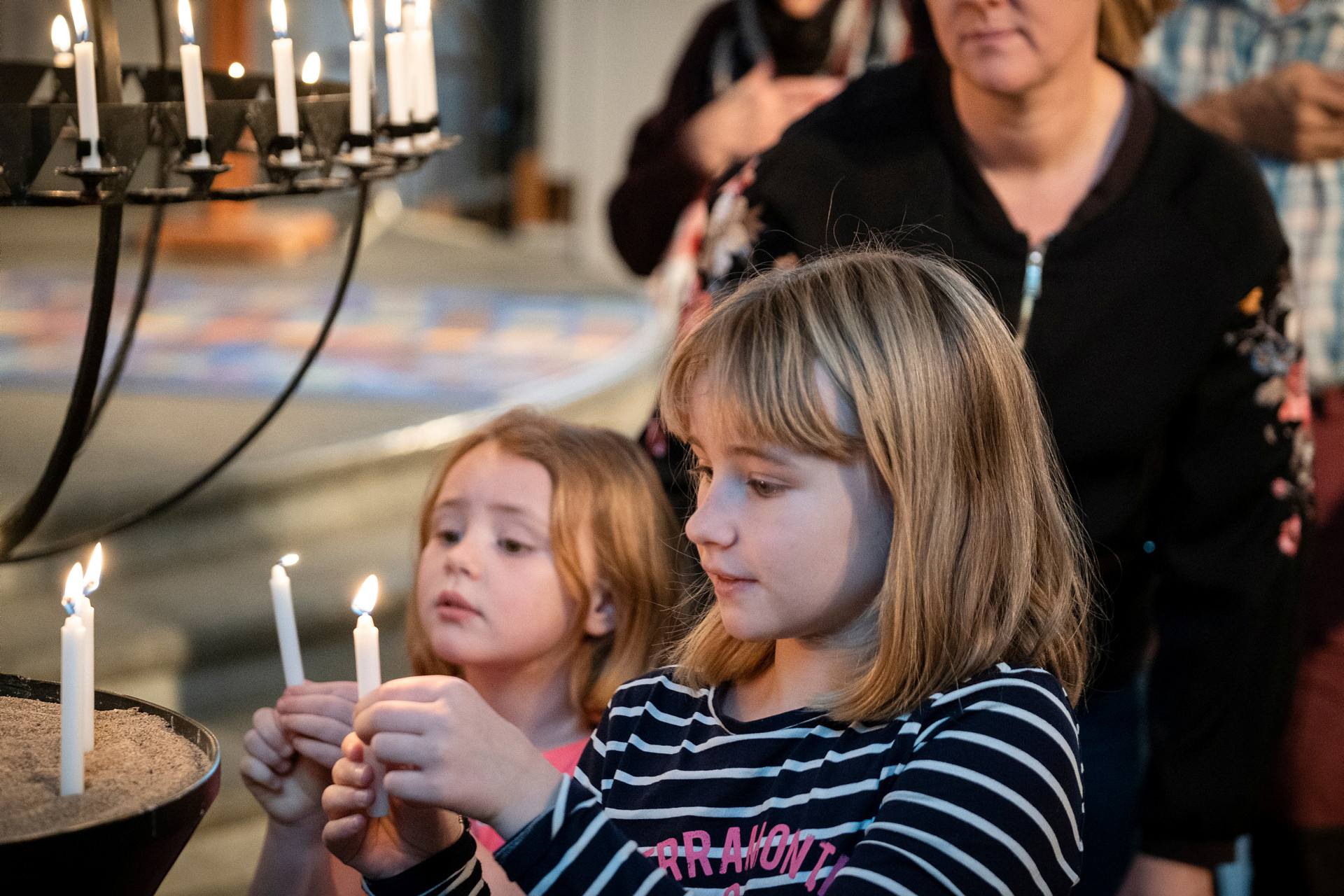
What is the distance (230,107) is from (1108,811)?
1026mm

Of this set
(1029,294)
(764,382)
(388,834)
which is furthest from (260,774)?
(1029,294)

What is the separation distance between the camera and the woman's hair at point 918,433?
2.93 ft

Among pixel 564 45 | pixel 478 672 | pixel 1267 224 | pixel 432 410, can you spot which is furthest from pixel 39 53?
pixel 1267 224

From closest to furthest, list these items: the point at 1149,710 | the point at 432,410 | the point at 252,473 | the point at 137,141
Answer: the point at 137,141 → the point at 1149,710 → the point at 252,473 → the point at 432,410

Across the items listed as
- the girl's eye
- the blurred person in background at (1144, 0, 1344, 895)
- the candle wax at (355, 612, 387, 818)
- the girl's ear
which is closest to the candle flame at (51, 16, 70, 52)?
the candle wax at (355, 612, 387, 818)

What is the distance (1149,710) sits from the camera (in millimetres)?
1394

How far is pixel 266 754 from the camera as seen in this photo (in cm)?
104

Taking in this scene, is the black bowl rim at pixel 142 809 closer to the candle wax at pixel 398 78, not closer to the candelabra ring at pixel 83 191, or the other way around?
the candelabra ring at pixel 83 191

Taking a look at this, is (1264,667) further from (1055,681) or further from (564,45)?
(564,45)

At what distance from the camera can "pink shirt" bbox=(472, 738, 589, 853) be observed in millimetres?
1168

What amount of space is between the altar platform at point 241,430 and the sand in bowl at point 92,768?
356 mm

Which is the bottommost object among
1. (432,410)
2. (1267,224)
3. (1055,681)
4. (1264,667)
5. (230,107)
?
(432,410)

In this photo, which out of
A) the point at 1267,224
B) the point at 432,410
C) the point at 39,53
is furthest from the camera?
the point at 39,53

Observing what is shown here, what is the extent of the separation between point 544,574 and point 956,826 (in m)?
0.58
